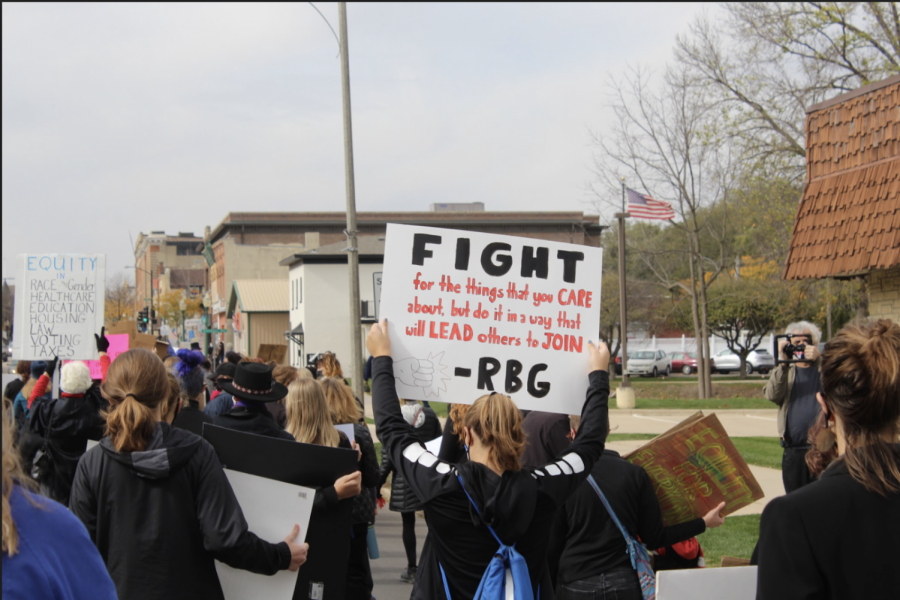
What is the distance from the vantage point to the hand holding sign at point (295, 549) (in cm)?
344

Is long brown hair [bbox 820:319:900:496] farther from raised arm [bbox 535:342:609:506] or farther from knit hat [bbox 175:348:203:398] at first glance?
knit hat [bbox 175:348:203:398]

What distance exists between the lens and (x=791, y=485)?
7348 millimetres

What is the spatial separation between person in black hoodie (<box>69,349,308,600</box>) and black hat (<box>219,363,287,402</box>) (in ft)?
4.20

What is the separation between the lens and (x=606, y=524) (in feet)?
12.1

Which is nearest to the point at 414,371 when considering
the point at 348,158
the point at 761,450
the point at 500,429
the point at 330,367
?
the point at 500,429

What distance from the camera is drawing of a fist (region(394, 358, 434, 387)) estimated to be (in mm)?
3464

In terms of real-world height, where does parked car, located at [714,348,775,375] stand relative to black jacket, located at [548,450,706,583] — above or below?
below

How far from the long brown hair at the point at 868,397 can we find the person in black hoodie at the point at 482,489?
1229 millimetres

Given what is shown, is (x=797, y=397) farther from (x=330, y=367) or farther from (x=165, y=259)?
(x=165, y=259)

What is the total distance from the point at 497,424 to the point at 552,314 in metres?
0.70

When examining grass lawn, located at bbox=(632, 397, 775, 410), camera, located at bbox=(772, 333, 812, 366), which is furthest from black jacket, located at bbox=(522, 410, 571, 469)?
grass lawn, located at bbox=(632, 397, 775, 410)

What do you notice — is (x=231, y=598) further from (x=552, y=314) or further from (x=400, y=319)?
(x=552, y=314)

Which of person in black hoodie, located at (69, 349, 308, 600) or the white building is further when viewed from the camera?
the white building

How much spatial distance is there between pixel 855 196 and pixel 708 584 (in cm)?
982
